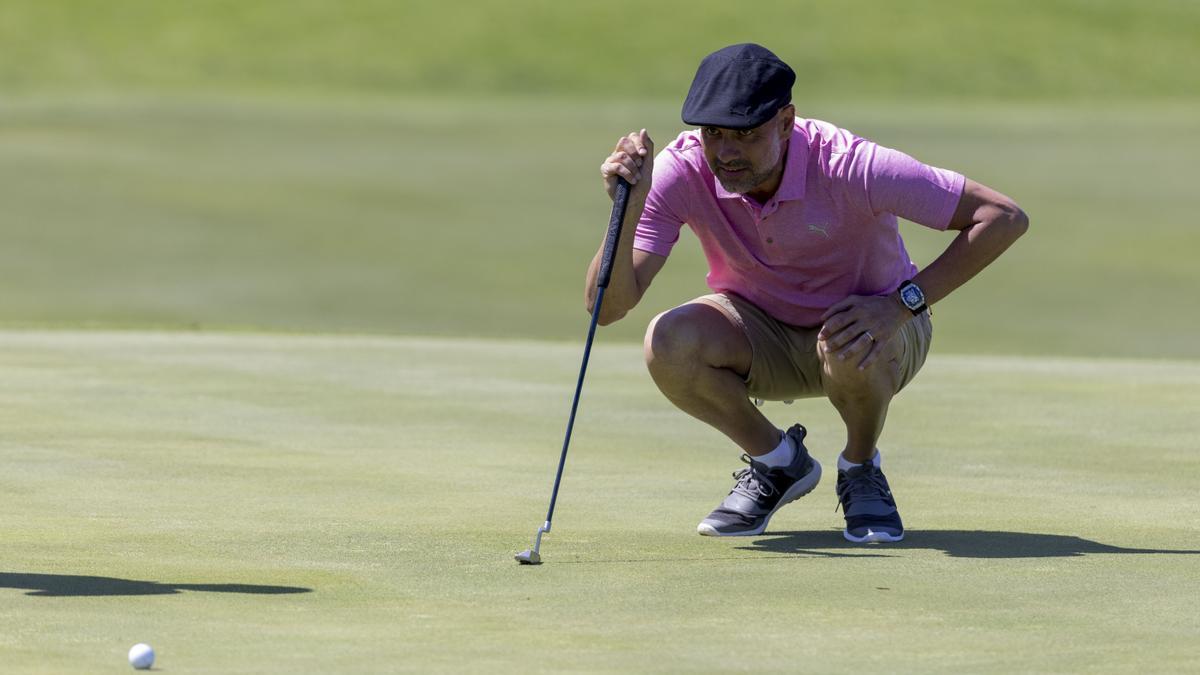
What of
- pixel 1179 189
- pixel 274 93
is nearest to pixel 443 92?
pixel 274 93

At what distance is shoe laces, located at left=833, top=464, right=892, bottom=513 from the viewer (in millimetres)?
6250

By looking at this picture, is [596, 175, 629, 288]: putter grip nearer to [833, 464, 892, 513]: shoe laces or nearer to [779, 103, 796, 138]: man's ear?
[779, 103, 796, 138]: man's ear

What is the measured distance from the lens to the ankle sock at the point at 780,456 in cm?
647

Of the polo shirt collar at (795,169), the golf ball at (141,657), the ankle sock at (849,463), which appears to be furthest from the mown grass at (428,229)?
the golf ball at (141,657)

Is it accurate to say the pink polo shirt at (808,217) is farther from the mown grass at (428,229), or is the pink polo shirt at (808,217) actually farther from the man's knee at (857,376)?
the mown grass at (428,229)

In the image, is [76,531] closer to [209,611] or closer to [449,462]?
[209,611]

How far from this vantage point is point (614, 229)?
20.3 feet

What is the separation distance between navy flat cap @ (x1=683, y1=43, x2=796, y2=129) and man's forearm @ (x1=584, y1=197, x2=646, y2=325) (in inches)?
18.9

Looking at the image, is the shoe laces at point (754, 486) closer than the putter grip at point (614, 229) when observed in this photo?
No

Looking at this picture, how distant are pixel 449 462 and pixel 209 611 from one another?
126 inches

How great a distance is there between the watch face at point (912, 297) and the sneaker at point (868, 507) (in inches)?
22.8

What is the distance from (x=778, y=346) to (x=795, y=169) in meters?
0.71

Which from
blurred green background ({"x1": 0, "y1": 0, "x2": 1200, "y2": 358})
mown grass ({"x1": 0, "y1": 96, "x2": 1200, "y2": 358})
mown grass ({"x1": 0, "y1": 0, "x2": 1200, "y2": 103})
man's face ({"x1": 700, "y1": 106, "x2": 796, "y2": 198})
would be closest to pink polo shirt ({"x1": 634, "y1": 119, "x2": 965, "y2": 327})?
man's face ({"x1": 700, "y1": 106, "x2": 796, "y2": 198})

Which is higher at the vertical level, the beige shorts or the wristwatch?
the wristwatch
